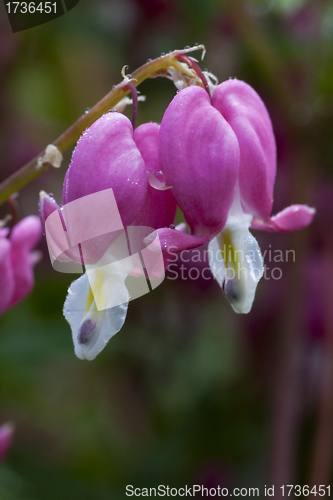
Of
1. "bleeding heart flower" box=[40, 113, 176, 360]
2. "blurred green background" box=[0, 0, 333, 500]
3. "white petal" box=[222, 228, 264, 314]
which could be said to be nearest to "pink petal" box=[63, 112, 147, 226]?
"bleeding heart flower" box=[40, 113, 176, 360]

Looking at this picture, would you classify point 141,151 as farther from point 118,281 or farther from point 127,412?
point 127,412

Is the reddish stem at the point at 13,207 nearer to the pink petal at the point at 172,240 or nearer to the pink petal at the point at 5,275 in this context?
the pink petal at the point at 5,275

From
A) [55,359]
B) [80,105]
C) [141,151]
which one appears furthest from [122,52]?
[141,151]

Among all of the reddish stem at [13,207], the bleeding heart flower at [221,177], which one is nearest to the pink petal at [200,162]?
the bleeding heart flower at [221,177]

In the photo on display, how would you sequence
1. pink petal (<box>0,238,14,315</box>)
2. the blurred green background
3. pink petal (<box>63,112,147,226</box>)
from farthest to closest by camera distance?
the blurred green background
pink petal (<box>0,238,14,315</box>)
pink petal (<box>63,112,147,226</box>)

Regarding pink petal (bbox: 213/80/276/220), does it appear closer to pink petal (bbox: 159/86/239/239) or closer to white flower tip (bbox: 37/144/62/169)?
pink petal (bbox: 159/86/239/239)

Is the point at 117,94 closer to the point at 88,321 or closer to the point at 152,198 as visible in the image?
the point at 152,198

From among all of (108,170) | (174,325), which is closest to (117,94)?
(108,170)
